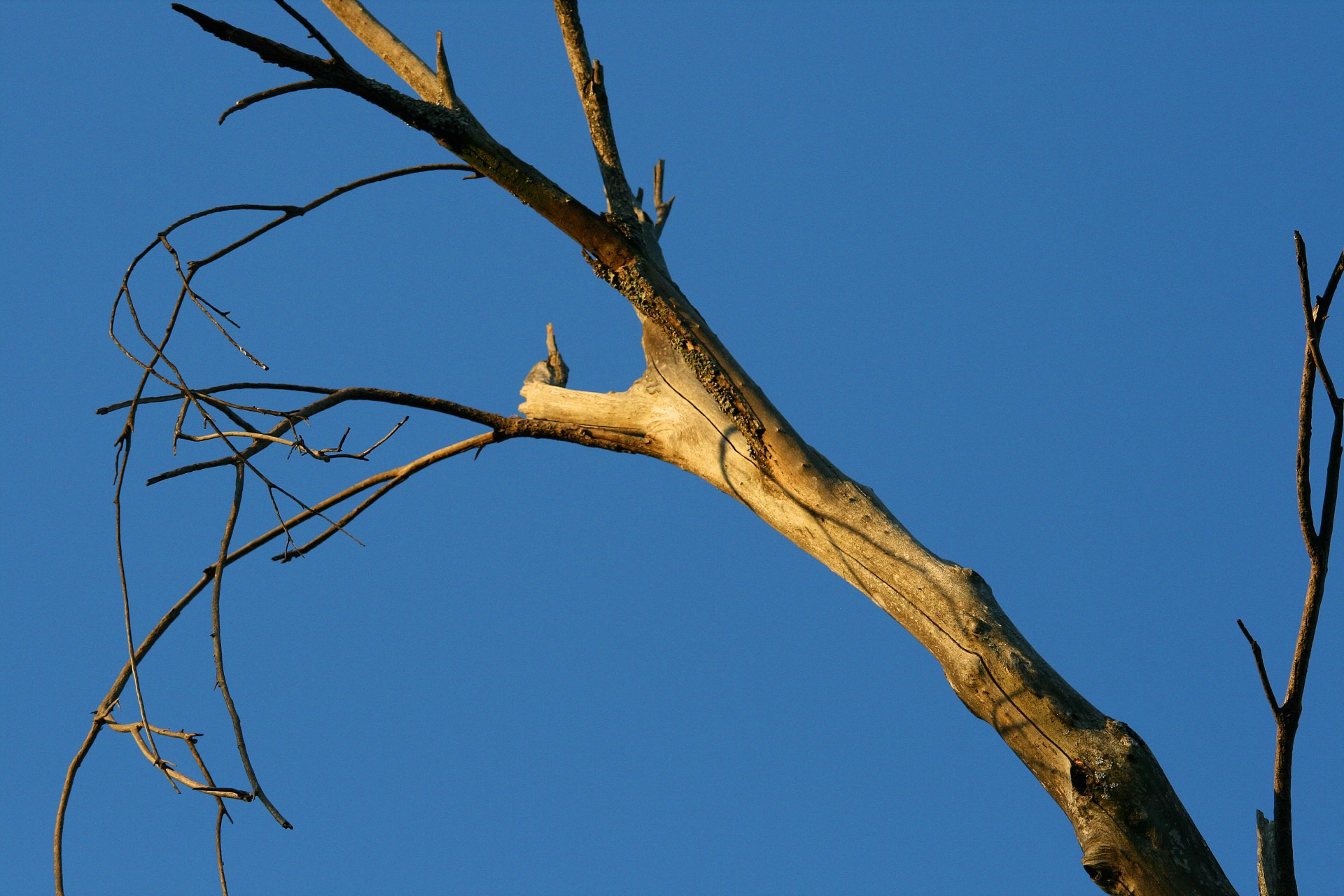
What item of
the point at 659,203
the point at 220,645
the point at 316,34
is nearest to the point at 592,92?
the point at 659,203

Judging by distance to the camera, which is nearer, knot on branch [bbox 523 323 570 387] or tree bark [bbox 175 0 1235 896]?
tree bark [bbox 175 0 1235 896]

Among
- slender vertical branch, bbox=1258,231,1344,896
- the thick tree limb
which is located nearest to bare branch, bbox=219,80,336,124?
the thick tree limb

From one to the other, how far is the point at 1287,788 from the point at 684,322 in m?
1.61

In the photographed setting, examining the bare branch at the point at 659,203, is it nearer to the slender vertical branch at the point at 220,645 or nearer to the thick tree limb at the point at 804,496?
the thick tree limb at the point at 804,496

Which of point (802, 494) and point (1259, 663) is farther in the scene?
point (802, 494)

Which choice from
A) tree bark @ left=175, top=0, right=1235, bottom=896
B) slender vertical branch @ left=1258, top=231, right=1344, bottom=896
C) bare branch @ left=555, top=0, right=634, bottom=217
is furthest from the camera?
bare branch @ left=555, top=0, right=634, bottom=217

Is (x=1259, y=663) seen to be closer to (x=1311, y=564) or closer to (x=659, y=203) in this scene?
(x=1311, y=564)

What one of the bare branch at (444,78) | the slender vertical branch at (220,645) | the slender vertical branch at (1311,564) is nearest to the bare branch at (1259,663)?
the slender vertical branch at (1311,564)

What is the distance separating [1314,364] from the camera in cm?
158

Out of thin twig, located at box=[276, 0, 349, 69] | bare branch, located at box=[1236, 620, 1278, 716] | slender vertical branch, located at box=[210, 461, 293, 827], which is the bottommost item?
bare branch, located at box=[1236, 620, 1278, 716]

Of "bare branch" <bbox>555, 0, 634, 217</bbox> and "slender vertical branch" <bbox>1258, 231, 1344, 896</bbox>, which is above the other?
"bare branch" <bbox>555, 0, 634, 217</bbox>

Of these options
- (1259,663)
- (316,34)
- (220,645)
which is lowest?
(1259,663)

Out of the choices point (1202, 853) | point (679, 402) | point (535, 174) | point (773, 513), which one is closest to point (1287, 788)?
point (1202, 853)

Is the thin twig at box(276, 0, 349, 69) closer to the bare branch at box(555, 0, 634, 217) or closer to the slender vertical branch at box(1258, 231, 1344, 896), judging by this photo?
the bare branch at box(555, 0, 634, 217)
